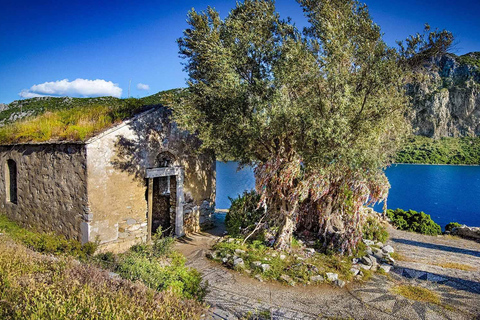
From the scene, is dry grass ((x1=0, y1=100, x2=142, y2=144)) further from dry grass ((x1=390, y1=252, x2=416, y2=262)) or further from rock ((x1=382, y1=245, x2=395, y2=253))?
dry grass ((x1=390, y1=252, x2=416, y2=262))

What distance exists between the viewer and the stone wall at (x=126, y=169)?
9836mm

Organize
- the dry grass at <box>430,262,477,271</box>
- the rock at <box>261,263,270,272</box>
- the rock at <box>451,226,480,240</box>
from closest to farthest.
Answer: the rock at <box>261,263,270,272</box>, the dry grass at <box>430,262,477,271</box>, the rock at <box>451,226,480,240</box>

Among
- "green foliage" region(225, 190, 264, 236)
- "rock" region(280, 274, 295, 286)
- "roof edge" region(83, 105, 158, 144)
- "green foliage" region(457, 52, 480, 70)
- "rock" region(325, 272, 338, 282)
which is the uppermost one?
"green foliage" region(457, 52, 480, 70)

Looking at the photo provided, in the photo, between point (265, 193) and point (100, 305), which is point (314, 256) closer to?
point (265, 193)

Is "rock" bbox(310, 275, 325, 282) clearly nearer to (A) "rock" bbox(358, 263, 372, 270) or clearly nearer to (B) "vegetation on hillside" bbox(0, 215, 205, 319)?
(A) "rock" bbox(358, 263, 372, 270)

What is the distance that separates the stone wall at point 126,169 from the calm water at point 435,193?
1006 centimetres

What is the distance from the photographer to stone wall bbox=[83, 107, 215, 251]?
387 inches

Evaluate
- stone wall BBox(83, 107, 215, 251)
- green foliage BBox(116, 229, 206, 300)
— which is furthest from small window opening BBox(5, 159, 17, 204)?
green foliage BBox(116, 229, 206, 300)

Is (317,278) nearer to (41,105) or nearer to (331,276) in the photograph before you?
(331,276)

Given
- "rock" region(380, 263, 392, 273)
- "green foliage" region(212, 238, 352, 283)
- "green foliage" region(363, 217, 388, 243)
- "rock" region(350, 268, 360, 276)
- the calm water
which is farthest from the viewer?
the calm water

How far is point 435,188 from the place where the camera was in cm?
4166

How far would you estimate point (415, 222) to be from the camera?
1582 centimetres

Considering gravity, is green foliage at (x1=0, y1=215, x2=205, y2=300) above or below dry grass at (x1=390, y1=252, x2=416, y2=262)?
above

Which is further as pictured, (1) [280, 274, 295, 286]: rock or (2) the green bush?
(1) [280, 274, 295, 286]: rock
